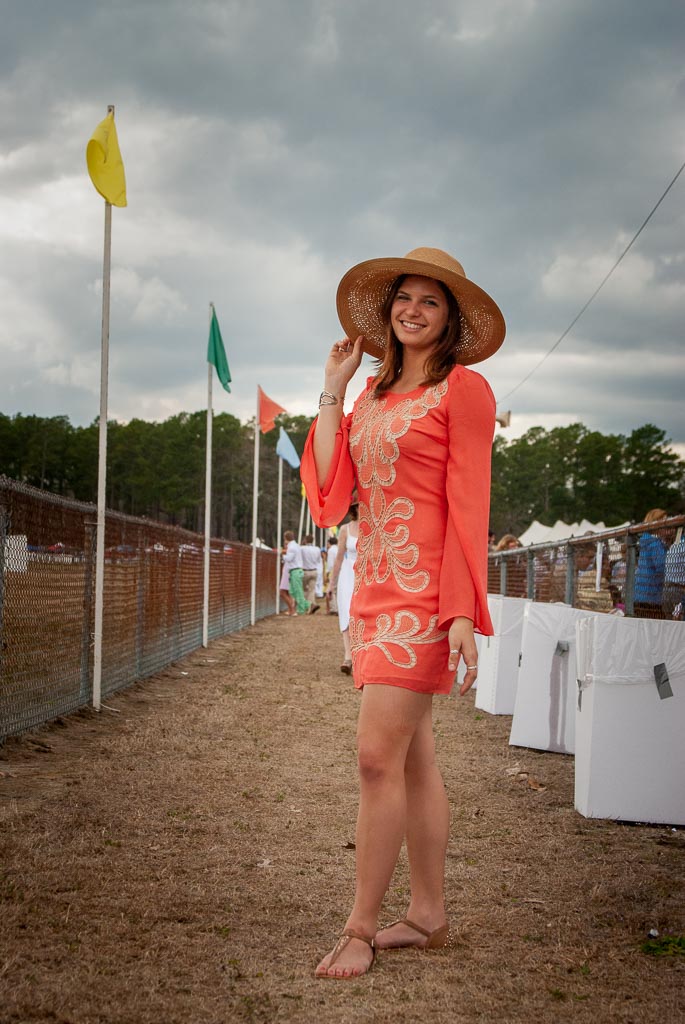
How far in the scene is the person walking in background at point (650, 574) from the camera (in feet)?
21.1

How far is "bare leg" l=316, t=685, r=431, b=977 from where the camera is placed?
121 inches

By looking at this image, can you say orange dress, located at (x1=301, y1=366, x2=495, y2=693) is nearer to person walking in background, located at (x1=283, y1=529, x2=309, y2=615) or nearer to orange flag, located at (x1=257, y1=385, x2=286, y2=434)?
person walking in background, located at (x1=283, y1=529, x2=309, y2=615)

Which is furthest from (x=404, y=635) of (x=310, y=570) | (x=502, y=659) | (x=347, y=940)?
(x=310, y=570)

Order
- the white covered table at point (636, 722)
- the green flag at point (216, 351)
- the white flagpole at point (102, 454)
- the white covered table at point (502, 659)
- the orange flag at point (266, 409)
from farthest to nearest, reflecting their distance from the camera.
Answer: the orange flag at point (266, 409)
the green flag at point (216, 351)
the white covered table at point (502, 659)
the white flagpole at point (102, 454)
the white covered table at point (636, 722)

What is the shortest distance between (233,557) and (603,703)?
1641 centimetres

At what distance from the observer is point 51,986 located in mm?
2859

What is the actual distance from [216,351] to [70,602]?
977 centimetres

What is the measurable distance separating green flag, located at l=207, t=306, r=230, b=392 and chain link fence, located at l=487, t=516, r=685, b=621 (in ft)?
25.9

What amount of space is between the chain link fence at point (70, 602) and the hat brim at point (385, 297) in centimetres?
314

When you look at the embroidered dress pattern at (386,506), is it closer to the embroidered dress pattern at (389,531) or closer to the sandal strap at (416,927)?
the embroidered dress pattern at (389,531)

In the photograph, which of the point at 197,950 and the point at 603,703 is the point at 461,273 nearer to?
the point at 197,950

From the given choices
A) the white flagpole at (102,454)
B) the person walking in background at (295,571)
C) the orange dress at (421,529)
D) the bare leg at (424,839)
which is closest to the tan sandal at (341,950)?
the bare leg at (424,839)

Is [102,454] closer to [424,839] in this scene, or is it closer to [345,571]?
[345,571]

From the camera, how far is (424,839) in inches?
129
